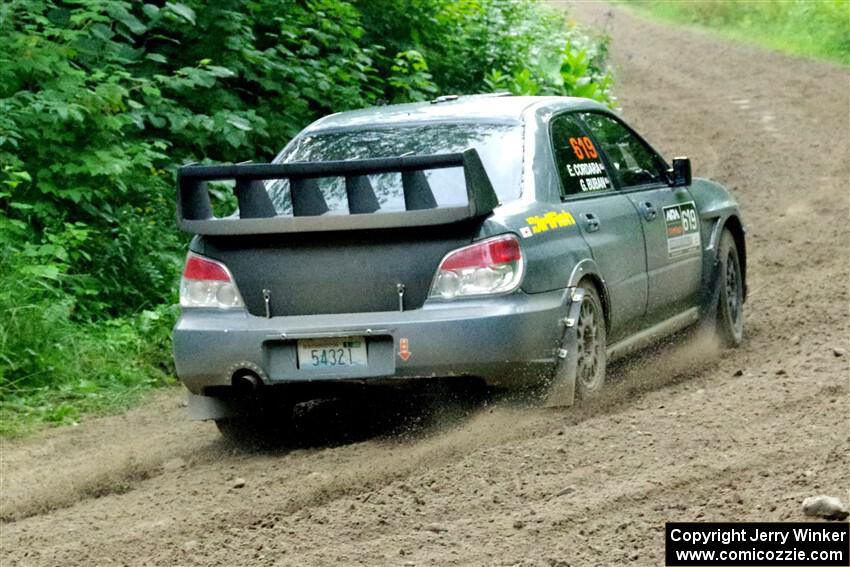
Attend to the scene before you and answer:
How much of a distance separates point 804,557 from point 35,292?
5.95 m

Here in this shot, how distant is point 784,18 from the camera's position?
32.0m

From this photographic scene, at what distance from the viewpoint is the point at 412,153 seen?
7.33 metres

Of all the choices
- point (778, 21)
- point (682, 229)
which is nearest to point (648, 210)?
point (682, 229)

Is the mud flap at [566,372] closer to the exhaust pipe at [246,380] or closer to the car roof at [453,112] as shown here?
the car roof at [453,112]

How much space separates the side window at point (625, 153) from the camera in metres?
8.31

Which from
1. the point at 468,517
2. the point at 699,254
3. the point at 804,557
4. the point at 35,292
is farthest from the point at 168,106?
the point at 804,557

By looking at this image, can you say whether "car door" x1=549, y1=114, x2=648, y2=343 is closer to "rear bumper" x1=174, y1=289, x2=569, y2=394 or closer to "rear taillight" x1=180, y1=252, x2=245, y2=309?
"rear bumper" x1=174, y1=289, x2=569, y2=394

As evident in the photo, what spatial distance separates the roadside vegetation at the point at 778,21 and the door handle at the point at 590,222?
843 inches

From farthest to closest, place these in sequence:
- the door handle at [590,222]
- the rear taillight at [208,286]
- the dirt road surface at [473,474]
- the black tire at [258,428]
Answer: the door handle at [590,222]
the black tire at [258,428]
the rear taillight at [208,286]
the dirt road surface at [473,474]

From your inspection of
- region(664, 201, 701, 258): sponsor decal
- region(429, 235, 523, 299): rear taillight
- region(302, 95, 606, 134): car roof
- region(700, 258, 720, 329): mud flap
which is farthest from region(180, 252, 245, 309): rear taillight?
region(700, 258, 720, 329): mud flap

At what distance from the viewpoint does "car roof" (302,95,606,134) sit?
7.62 meters

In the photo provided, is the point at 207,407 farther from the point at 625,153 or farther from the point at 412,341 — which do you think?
the point at 625,153

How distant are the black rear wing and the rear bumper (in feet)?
1.35

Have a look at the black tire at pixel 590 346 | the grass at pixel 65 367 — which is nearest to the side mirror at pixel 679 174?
the black tire at pixel 590 346
